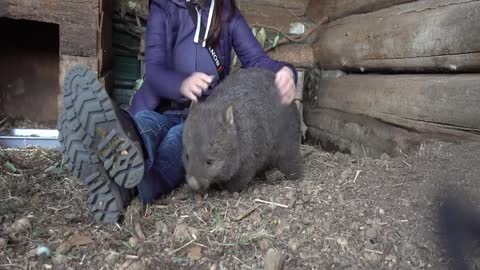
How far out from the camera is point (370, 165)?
3.16 m

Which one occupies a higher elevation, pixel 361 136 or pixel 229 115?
pixel 229 115

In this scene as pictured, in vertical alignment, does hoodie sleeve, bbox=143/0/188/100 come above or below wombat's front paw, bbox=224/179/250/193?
above

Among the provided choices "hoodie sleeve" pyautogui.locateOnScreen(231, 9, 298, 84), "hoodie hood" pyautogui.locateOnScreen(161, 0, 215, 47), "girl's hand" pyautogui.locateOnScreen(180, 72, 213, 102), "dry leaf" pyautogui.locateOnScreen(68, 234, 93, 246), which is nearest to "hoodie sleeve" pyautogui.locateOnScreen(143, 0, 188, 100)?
"hoodie hood" pyautogui.locateOnScreen(161, 0, 215, 47)

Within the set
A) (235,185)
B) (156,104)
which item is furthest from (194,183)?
(156,104)

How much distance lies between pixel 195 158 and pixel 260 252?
2.69 feet

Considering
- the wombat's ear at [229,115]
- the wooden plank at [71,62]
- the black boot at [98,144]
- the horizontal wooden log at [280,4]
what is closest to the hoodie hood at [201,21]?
the wombat's ear at [229,115]

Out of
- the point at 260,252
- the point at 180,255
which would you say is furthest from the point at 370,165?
the point at 180,255

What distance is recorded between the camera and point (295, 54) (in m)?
5.39

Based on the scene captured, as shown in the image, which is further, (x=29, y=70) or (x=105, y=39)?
(x=29, y=70)

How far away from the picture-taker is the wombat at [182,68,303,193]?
2.79 metres

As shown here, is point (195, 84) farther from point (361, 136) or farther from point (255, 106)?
point (361, 136)

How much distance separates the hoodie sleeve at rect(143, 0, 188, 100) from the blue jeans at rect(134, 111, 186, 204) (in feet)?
0.67

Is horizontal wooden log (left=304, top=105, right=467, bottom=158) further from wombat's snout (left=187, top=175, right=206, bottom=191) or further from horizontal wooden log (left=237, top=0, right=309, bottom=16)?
wombat's snout (left=187, top=175, right=206, bottom=191)

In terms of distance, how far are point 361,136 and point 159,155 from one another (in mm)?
2006
